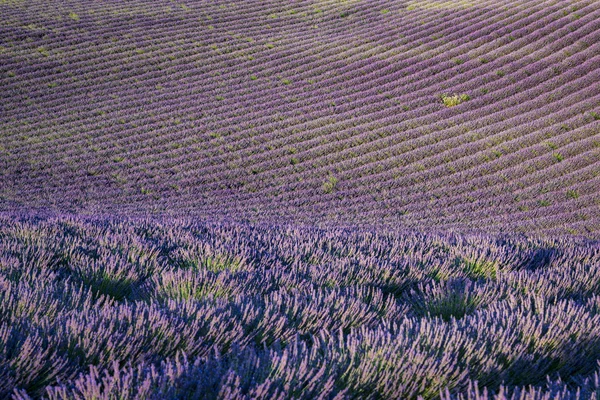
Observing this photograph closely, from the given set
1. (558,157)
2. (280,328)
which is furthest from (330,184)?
(280,328)

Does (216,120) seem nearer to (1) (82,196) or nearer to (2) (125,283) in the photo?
(1) (82,196)

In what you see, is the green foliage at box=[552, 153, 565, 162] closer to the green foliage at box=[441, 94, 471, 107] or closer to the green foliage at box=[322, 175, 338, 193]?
the green foliage at box=[441, 94, 471, 107]

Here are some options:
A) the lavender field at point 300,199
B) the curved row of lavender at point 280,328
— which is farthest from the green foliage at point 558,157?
the curved row of lavender at point 280,328

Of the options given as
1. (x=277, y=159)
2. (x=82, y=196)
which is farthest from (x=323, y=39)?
(x=82, y=196)

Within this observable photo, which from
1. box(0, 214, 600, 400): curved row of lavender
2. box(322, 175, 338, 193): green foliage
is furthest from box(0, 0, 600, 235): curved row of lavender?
box(0, 214, 600, 400): curved row of lavender

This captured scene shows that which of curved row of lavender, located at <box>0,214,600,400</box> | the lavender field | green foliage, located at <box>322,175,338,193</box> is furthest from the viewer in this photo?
green foliage, located at <box>322,175,338,193</box>

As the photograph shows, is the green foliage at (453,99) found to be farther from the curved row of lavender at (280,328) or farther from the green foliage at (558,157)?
the curved row of lavender at (280,328)

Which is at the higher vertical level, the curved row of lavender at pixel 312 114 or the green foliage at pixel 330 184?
the curved row of lavender at pixel 312 114
